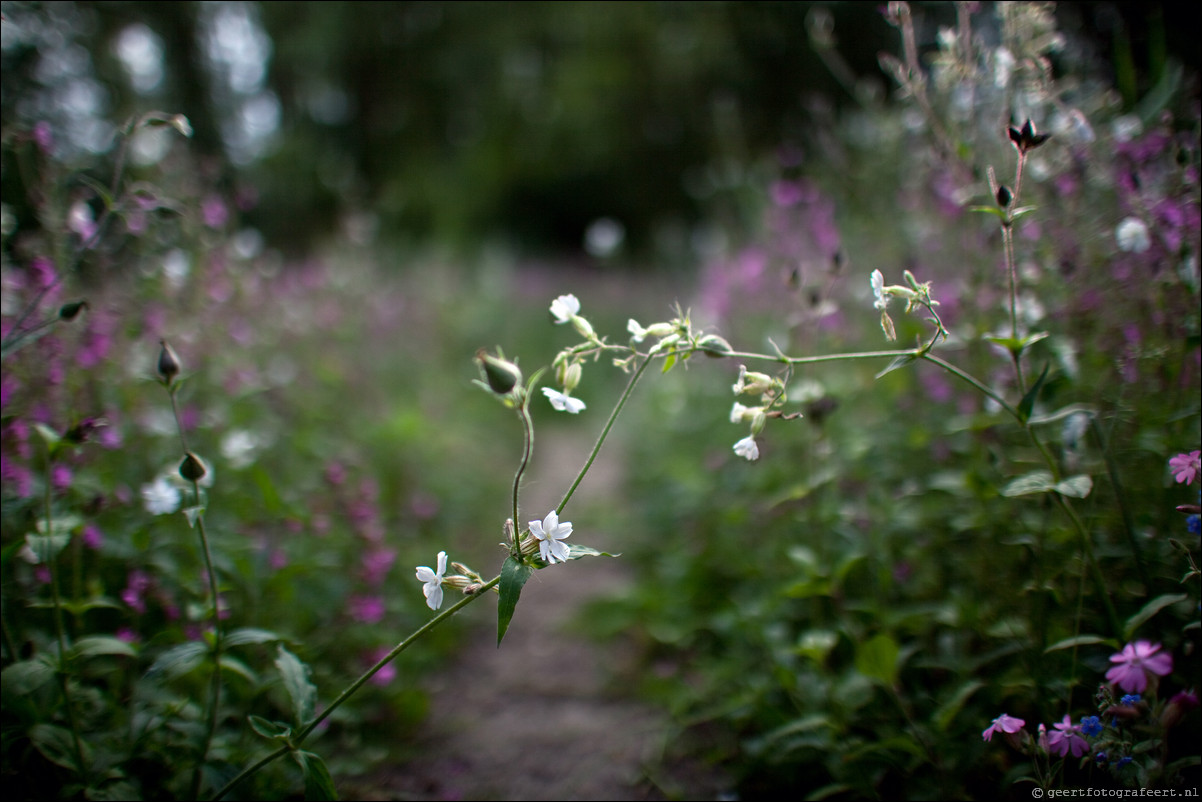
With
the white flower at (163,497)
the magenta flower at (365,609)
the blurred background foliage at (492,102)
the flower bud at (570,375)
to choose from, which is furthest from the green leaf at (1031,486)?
the blurred background foliage at (492,102)

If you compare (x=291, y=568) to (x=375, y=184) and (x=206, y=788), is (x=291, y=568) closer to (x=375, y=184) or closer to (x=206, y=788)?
(x=206, y=788)

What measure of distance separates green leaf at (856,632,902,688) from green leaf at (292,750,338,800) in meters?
1.08

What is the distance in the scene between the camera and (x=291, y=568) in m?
1.64

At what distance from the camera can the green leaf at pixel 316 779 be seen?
41.8 inches

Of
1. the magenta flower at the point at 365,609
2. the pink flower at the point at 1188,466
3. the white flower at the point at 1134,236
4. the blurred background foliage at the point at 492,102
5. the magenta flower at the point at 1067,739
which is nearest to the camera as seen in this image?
the magenta flower at the point at 1067,739

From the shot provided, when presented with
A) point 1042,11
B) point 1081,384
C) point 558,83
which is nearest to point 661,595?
point 1081,384

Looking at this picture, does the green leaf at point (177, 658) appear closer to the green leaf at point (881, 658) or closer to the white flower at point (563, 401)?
the white flower at point (563, 401)

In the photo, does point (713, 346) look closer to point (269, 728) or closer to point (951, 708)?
point (951, 708)

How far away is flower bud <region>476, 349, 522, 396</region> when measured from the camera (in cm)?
97

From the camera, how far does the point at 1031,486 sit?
119 cm

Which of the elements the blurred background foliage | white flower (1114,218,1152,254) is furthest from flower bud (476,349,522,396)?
the blurred background foliage

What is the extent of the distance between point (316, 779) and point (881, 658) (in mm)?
1120

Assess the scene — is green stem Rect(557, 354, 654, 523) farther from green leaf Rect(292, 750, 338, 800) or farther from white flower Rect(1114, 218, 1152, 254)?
white flower Rect(1114, 218, 1152, 254)

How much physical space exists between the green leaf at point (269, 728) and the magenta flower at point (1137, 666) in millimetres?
1339
